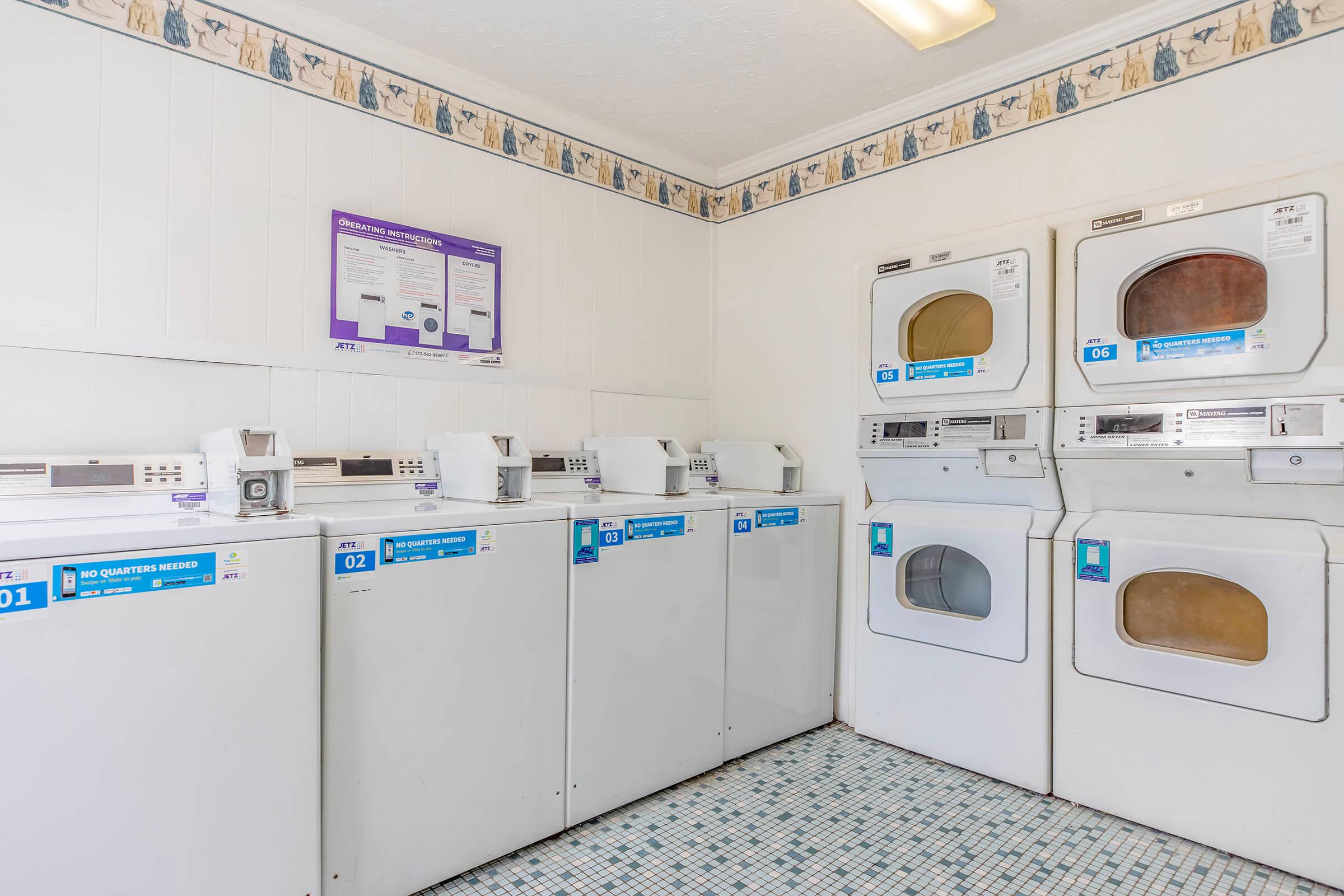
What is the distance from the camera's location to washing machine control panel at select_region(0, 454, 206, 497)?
6.57 feet

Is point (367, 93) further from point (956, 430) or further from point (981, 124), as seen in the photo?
point (956, 430)

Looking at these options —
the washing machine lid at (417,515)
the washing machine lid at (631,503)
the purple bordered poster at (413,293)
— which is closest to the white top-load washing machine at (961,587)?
the washing machine lid at (631,503)

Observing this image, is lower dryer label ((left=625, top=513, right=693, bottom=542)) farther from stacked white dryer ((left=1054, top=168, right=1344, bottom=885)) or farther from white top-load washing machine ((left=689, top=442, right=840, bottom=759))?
stacked white dryer ((left=1054, top=168, right=1344, bottom=885))

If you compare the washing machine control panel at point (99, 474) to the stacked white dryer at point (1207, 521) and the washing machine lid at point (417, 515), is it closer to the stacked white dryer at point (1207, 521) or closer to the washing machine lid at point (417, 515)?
the washing machine lid at point (417, 515)

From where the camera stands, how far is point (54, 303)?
2.15m

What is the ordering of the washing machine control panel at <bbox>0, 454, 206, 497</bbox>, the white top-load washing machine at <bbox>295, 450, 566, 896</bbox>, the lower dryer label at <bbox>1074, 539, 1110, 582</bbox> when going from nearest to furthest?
the white top-load washing machine at <bbox>295, 450, 566, 896</bbox> < the washing machine control panel at <bbox>0, 454, 206, 497</bbox> < the lower dryer label at <bbox>1074, 539, 1110, 582</bbox>

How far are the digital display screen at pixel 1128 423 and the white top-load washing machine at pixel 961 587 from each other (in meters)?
0.17

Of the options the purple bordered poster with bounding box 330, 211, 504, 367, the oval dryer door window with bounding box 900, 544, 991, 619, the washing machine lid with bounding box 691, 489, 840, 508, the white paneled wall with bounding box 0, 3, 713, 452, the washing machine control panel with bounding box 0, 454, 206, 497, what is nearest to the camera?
the washing machine control panel with bounding box 0, 454, 206, 497

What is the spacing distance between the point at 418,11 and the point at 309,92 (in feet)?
1.61

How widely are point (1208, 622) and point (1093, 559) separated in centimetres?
36

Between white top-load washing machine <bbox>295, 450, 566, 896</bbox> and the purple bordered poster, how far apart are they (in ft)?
2.18

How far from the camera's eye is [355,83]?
9.01 feet

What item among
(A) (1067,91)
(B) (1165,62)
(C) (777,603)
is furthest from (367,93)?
(B) (1165,62)

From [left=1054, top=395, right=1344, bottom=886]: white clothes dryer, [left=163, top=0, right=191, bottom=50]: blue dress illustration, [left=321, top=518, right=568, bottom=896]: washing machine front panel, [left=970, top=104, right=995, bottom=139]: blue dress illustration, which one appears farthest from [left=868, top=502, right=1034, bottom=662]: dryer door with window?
[left=163, top=0, right=191, bottom=50]: blue dress illustration
